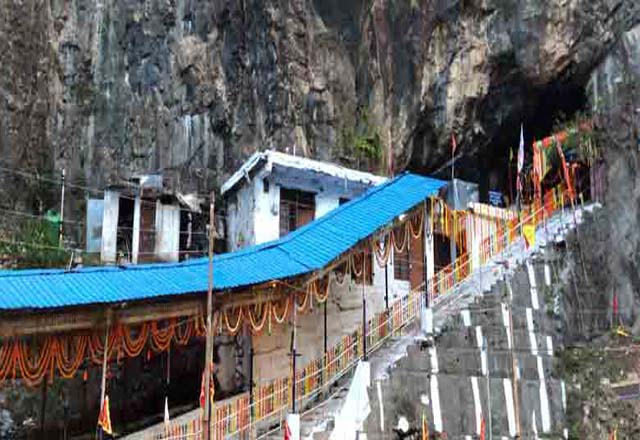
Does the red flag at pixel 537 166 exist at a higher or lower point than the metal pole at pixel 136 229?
higher

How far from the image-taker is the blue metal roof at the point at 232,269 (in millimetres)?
10913

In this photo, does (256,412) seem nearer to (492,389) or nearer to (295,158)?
(492,389)

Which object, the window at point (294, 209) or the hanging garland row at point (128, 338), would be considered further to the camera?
the window at point (294, 209)

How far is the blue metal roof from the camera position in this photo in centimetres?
1091

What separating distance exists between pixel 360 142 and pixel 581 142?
7726 millimetres

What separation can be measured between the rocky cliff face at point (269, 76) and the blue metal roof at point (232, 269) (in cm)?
623

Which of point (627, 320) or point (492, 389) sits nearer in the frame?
point (492, 389)

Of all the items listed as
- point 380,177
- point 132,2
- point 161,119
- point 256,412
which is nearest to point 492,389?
point 256,412

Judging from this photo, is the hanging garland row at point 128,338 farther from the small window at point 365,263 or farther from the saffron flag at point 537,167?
the saffron flag at point 537,167

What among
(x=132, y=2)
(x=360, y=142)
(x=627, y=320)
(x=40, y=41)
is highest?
(x=132, y=2)

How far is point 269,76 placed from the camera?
23.3 m

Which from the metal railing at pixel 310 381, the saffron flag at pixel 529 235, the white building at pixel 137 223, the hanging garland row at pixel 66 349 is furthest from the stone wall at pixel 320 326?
the white building at pixel 137 223

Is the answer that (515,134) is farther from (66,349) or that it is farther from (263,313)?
(66,349)

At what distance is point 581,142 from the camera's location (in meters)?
22.8
